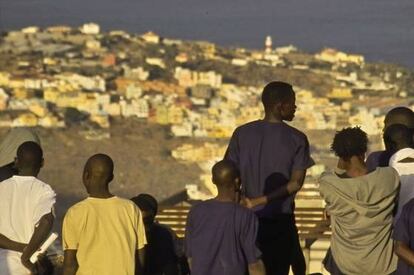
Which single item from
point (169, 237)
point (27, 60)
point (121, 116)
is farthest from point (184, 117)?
point (169, 237)

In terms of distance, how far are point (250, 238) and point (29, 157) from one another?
3.65 feet

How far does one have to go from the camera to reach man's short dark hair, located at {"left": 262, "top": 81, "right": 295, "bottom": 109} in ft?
21.3

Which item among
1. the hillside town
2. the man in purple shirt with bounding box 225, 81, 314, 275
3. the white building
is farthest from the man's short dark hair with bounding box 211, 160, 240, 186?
the white building

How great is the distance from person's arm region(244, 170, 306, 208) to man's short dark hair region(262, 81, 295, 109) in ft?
1.19

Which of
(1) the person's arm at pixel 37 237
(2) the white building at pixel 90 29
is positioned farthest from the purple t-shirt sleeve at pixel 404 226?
(2) the white building at pixel 90 29

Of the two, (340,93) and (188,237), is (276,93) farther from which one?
(340,93)

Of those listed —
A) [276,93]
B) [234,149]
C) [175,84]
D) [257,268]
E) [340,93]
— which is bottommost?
[340,93]

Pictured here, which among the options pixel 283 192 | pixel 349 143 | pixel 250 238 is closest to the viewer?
pixel 250 238

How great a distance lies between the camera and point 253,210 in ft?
21.0

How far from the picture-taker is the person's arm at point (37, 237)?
6082 mm

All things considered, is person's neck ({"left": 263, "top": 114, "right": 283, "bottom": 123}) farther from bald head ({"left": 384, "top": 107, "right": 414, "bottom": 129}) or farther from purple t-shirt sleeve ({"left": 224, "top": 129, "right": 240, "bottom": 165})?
bald head ({"left": 384, "top": 107, "right": 414, "bottom": 129})

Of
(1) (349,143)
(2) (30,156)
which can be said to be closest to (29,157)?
(2) (30,156)

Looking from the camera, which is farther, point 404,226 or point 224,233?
point 224,233

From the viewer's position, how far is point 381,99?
3233 inches
